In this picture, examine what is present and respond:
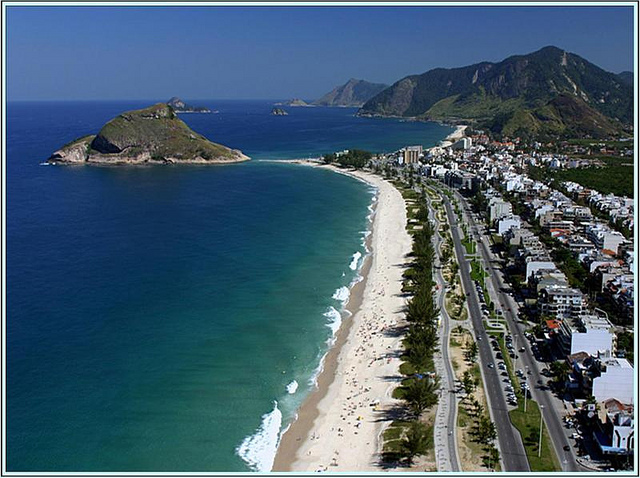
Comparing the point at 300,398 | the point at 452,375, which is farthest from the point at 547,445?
the point at 300,398

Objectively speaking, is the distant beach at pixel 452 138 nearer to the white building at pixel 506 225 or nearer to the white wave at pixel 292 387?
the white building at pixel 506 225

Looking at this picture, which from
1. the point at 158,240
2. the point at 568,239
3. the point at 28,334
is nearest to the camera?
the point at 28,334

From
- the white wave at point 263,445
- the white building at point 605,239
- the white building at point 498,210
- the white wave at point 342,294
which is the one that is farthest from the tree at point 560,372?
the white building at point 498,210

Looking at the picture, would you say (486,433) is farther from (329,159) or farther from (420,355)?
(329,159)

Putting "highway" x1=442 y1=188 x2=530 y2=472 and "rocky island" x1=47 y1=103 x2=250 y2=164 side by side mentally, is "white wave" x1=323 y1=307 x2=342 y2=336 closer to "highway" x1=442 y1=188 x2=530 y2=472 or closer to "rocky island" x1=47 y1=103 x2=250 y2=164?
"highway" x1=442 y1=188 x2=530 y2=472

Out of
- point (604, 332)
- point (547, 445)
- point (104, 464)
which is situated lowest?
point (104, 464)

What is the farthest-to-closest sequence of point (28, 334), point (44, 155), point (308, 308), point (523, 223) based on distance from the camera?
point (44, 155) → point (523, 223) → point (308, 308) → point (28, 334)

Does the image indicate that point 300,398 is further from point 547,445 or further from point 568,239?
point 568,239

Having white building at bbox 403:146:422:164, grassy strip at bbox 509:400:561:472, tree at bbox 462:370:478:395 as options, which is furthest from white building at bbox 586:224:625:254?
white building at bbox 403:146:422:164
